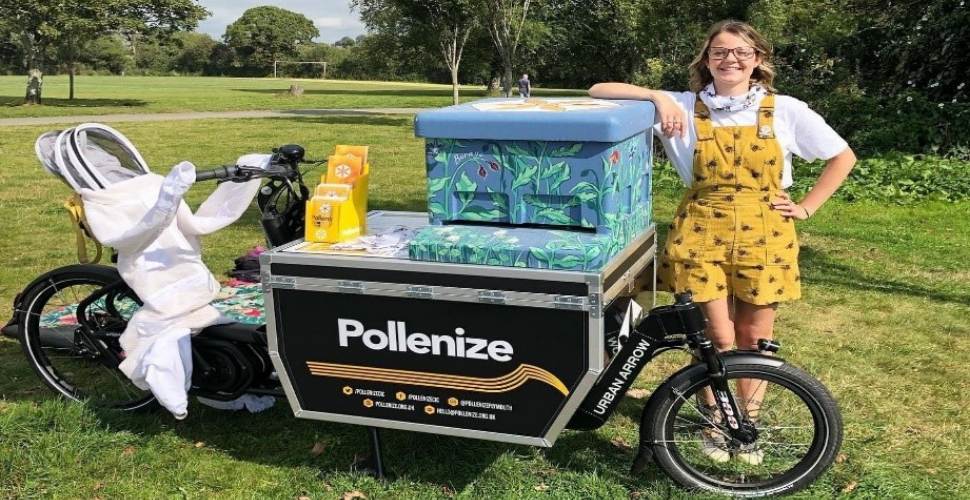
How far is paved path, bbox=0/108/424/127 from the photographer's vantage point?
21.3 m

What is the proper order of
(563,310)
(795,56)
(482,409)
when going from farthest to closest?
(795,56)
(482,409)
(563,310)

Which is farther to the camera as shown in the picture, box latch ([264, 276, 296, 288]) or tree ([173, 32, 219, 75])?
tree ([173, 32, 219, 75])

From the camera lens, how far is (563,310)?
8.73ft

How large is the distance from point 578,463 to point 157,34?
93.5 feet

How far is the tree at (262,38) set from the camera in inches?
3462

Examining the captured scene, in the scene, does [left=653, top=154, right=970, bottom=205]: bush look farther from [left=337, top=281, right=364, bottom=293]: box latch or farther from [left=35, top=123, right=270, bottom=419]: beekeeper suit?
[left=337, top=281, right=364, bottom=293]: box latch

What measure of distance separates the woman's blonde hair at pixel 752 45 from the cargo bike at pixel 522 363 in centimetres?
63

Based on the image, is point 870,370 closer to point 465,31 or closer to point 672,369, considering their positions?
point 672,369

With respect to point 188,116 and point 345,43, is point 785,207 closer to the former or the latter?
point 188,116

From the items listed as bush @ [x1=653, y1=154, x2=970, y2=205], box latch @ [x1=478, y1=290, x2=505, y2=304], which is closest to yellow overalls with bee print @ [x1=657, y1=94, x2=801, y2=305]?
box latch @ [x1=478, y1=290, x2=505, y2=304]

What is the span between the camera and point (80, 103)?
94.1ft

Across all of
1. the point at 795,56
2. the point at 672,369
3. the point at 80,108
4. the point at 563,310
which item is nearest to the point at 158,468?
the point at 563,310

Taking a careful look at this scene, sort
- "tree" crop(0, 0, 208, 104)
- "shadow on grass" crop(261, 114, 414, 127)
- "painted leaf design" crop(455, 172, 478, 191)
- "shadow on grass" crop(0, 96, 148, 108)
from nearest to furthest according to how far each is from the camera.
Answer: "painted leaf design" crop(455, 172, 478, 191)
"shadow on grass" crop(261, 114, 414, 127)
"tree" crop(0, 0, 208, 104)
"shadow on grass" crop(0, 96, 148, 108)

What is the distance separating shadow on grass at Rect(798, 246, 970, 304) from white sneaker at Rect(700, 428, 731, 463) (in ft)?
11.3
